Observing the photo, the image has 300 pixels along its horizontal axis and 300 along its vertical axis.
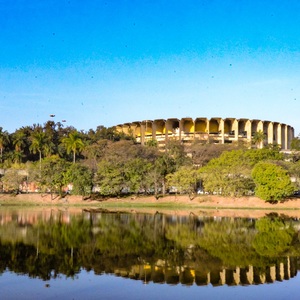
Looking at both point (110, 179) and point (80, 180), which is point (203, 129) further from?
point (80, 180)

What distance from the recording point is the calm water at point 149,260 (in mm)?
17578

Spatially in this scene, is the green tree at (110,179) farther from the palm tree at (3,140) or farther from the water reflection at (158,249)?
the palm tree at (3,140)

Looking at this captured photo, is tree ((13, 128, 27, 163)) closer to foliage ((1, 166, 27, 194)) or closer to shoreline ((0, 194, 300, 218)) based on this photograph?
foliage ((1, 166, 27, 194))

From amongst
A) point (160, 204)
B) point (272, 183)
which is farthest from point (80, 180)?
point (272, 183)

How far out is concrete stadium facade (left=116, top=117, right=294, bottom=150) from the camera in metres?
116

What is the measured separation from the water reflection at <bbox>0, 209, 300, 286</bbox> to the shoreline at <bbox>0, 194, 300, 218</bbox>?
44.6 ft

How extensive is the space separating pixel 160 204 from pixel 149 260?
38278 mm

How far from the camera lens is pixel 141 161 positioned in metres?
67.1

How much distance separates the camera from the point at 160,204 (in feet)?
202

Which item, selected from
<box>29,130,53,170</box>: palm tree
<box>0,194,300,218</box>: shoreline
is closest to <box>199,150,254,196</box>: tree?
<box>0,194,300,218</box>: shoreline

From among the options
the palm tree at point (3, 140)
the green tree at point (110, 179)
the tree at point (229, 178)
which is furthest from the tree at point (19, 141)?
the tree at point (229, 178)

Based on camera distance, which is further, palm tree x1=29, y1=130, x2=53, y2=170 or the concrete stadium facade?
the concrete stadium facade

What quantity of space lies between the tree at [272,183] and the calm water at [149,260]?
16251mm

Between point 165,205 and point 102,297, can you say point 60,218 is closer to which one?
point 165,205
